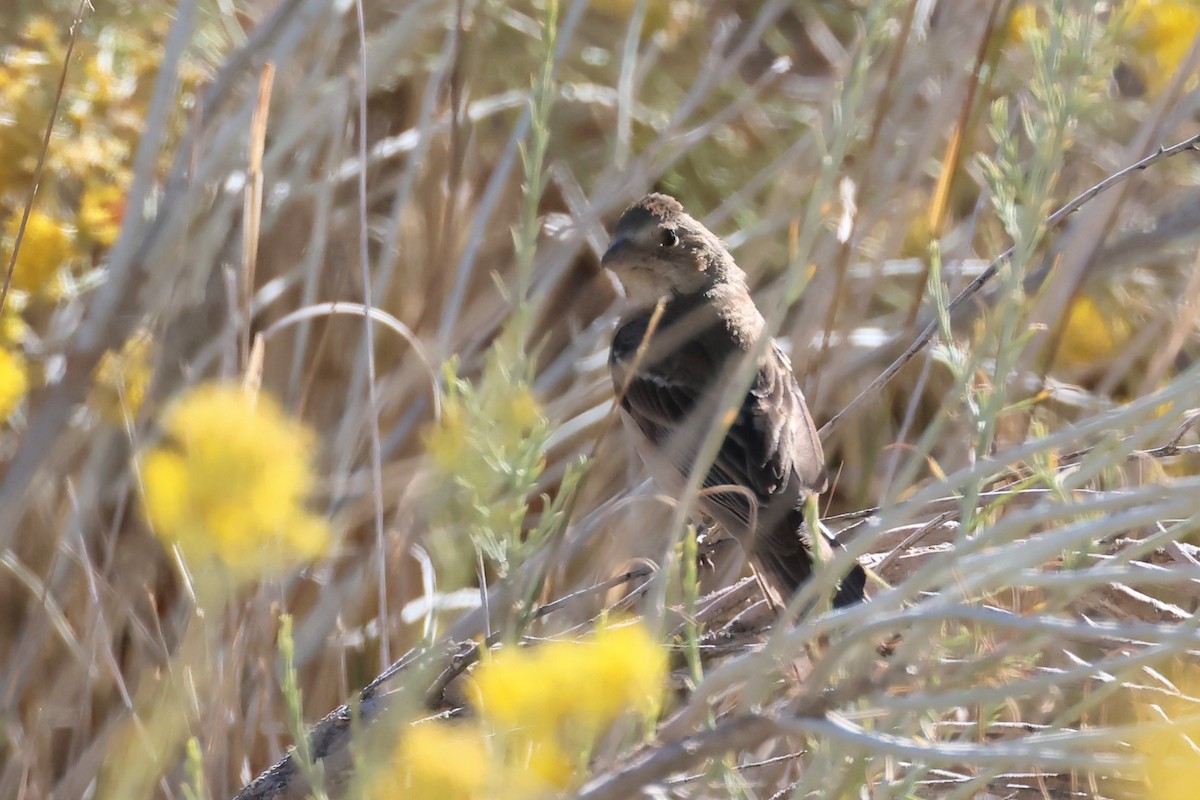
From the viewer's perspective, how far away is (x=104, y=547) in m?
2.94

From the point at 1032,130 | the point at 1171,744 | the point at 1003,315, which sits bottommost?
the point at 1171,744

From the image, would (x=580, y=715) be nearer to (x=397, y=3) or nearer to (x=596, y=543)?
(x=596, y=543)

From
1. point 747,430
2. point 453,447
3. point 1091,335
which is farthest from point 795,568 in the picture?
point 1091,335

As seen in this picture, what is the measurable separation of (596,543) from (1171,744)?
6.61ft

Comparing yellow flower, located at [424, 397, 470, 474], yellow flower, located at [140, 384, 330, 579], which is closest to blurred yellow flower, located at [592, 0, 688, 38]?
yellow flower, located at [424, 397, 470, 474]

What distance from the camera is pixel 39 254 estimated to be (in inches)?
92.9

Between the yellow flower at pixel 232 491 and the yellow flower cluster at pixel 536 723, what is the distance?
211 mm

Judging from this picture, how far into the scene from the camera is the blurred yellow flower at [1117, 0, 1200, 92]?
3191 millimetres

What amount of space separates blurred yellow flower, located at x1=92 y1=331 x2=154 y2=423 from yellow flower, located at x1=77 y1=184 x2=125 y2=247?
211 mm

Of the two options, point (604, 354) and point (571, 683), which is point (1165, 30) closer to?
point (604, 354)

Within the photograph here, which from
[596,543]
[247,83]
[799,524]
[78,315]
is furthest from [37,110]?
[799,524]

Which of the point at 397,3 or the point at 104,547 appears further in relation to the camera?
the point at 397,3

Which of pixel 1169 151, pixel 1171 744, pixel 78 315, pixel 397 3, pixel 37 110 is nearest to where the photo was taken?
pixel 1171 744

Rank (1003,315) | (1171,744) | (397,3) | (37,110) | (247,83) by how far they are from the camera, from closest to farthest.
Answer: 1. (1171,744)
2. (1003,315)
3. (37,110)
4. (247,83)
5. (397,3)
